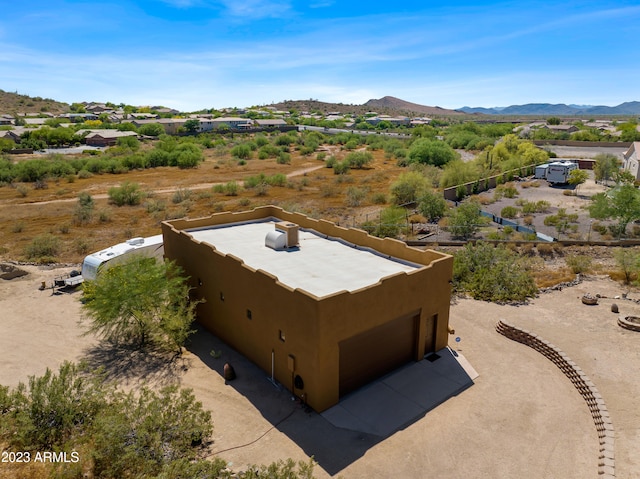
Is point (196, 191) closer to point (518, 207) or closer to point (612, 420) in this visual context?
point (518, 207)

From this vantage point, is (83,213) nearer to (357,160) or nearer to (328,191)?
(328,191)

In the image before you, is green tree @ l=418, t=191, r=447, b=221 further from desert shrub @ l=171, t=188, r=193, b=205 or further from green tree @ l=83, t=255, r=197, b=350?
desert shrub @ l=171, t=188, r=193, b=205

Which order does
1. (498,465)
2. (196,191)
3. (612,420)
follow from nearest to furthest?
(498,465) < (612,420) < (196,191)

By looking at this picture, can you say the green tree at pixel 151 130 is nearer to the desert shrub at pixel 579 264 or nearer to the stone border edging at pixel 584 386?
the desert shrub at pixel 579 264

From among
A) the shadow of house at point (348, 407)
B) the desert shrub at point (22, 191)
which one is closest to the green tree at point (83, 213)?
the desert shrub at point (22, 191)

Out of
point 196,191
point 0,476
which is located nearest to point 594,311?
point 0,476

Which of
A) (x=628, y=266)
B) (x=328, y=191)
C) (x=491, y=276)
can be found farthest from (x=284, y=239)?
(x=328, y=191)
